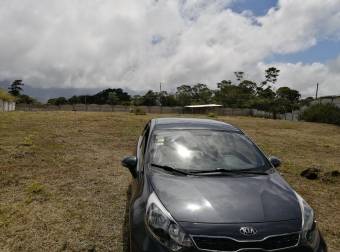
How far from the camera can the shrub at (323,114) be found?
Answer: 1323 inches

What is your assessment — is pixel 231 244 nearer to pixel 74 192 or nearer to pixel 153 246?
pixel 153 246

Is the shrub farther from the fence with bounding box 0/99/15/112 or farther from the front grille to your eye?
the front grille

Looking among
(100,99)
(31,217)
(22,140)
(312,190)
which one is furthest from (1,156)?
(100,99)

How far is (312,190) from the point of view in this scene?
729 centimetres

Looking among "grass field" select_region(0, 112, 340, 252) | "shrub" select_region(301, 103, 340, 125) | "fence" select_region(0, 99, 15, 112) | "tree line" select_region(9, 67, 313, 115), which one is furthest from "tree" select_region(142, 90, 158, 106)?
"grass field" select_region(0, 112, 340, 252)

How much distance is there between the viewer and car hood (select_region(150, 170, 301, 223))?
9.71 ft

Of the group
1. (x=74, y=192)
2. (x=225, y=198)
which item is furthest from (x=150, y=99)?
(x=225, y=198)

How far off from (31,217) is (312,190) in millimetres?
5276

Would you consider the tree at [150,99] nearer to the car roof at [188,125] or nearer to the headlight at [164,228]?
the car roof at [188,125]

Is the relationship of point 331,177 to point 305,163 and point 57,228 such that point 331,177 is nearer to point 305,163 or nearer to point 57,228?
point 305,163

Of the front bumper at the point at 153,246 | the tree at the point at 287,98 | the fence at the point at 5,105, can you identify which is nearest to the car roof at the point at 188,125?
the front bumper at the point at 153,246

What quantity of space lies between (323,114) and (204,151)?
3475 centimetres

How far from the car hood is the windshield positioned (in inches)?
13.7

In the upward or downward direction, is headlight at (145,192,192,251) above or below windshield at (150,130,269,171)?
below
